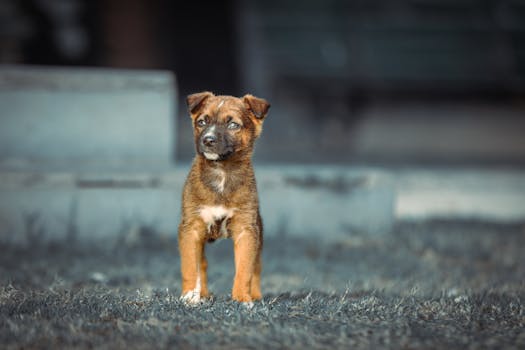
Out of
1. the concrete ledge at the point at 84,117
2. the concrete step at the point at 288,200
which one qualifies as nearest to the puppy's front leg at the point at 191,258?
the concrete step at the point at 288,200

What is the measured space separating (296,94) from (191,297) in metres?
6.48

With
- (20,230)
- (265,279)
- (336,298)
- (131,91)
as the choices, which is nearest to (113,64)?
(131,91)

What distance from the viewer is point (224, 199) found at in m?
3.93

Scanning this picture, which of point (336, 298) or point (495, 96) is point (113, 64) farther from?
point (336, 298)

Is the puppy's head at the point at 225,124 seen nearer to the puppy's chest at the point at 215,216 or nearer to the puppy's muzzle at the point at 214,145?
the puppy's muzzle at the point at 214,145

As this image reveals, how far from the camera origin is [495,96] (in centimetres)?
973

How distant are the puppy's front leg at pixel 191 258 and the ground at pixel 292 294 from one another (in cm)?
10

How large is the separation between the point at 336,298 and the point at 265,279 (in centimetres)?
132

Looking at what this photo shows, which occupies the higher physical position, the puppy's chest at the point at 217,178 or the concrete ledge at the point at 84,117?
the concrete ledge at the point at 84,117

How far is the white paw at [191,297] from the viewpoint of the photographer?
3.85 m

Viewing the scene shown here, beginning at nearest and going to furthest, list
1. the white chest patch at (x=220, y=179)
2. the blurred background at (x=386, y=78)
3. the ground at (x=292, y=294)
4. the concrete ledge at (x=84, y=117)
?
the ground at (x=292, y=294) < the white chest patch at (x=220, y=179) < the concrete ledge at (x=84, y=117) < the blurred background at (x=386, y=78)

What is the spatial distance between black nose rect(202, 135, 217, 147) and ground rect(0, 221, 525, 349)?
75cm

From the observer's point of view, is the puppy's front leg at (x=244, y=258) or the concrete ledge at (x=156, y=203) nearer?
the puppy's front leg at (x=244, y=258)

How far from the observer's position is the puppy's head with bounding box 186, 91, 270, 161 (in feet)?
12.3
